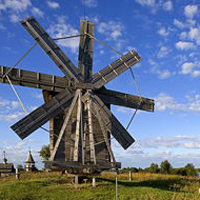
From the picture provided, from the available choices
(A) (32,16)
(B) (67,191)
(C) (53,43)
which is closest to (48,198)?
(B) (67,191)

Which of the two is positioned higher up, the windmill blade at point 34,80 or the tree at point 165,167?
the windmill blade at point 34,80

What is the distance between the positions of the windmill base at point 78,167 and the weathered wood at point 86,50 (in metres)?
4.70

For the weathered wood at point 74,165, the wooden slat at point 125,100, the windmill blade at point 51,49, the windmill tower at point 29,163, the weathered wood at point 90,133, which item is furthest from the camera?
the windmill tower at point 29,163

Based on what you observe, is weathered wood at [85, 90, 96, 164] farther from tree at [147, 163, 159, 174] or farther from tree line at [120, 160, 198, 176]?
tree at [147, 163, 159, 174]

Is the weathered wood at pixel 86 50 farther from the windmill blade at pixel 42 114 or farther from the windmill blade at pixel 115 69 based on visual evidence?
the windmill blade at pixel 42 114

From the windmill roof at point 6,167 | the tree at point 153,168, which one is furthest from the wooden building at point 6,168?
the tree at point 153,168

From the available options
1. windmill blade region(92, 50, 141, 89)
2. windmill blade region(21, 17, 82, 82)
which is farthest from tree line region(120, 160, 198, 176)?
windmill blade region(21, 17, 82, 82)

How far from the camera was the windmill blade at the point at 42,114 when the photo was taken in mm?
13188

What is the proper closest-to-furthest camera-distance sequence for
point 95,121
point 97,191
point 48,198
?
point 48,198
point 97,191
point 95,121

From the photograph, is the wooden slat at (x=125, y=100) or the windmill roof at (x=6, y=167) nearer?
the wooden slat at (x=125, y=100)

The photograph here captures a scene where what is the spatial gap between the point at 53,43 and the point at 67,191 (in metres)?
7.85

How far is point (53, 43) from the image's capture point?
587 inches

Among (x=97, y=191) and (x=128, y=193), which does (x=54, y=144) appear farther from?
(x=128, y=193)

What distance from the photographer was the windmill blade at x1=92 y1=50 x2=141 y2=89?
15695 mm
